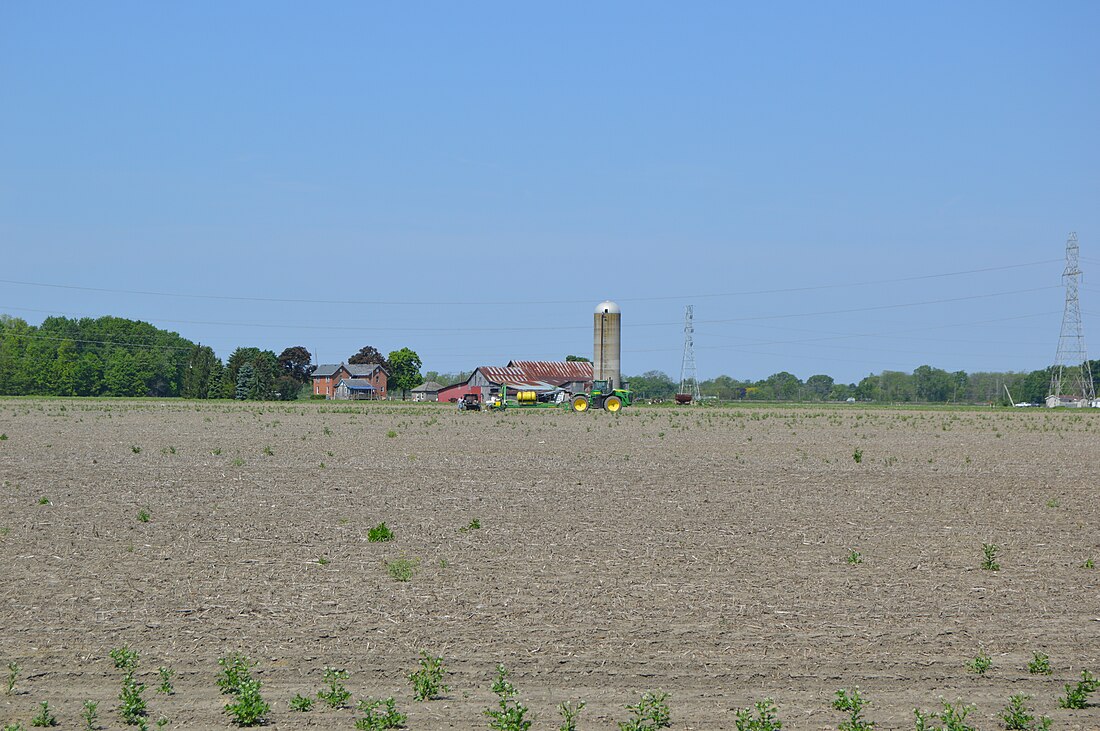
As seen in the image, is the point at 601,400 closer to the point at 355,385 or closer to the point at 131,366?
the point at 355,385

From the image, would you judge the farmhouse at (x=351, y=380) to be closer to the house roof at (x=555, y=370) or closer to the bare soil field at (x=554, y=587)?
the house roof at (x=555, y=370)

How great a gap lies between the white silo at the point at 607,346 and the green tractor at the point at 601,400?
2998cm

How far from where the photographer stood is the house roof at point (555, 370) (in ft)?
492

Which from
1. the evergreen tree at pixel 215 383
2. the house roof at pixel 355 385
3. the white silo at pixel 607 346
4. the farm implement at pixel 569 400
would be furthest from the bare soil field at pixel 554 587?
the house roof at pixel 355 385

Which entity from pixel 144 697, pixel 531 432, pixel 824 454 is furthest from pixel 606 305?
pixel 144 697

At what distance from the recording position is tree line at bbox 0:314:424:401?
14469 cm

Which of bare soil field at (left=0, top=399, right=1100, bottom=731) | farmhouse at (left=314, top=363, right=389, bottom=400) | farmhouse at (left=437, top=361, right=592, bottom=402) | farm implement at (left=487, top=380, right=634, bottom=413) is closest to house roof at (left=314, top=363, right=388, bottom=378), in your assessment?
farmhouse at (left=314, top=363, right=389, bottom=400)

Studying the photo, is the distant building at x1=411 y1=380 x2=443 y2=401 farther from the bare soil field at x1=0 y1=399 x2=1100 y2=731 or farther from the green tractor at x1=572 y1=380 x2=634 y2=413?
the bare soil field at x1=0 y1=399 x2=1100 y2=731

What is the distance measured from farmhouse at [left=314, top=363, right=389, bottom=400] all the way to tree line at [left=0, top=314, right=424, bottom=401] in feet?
9.16

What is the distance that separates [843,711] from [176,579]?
8.72 meters

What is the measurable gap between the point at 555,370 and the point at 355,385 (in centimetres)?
3436

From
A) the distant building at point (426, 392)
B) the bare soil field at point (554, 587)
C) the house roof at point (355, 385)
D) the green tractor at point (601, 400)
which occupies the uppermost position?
the house roof at point (355, 385)

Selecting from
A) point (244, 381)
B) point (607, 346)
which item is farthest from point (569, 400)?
point (244, 381)

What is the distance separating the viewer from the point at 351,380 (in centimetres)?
17262
